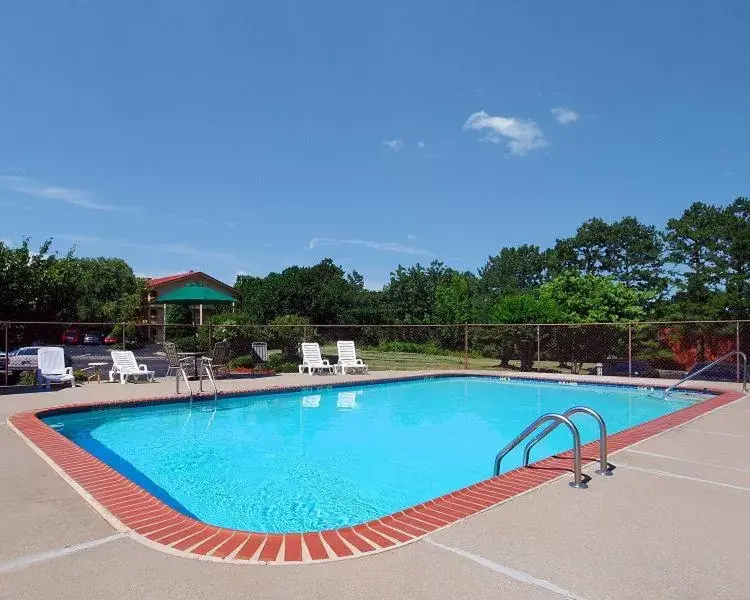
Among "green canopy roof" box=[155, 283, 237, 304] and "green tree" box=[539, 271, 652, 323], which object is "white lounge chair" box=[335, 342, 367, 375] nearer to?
"green canopy roof" box=[155, 283, 237, 304]

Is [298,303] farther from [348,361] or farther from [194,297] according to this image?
[194,297]

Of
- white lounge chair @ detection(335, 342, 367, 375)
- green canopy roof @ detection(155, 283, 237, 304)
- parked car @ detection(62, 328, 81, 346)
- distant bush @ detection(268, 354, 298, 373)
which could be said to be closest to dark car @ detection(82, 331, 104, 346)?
parked car @ detection(62, 328, 81, 346)

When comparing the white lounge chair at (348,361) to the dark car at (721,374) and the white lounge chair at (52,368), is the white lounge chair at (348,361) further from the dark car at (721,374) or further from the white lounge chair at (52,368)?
the dark car at (721,374)

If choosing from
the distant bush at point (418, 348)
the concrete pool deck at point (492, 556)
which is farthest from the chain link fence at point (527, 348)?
the concrete pool deck at point (492, 556)

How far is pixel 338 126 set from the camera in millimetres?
17000

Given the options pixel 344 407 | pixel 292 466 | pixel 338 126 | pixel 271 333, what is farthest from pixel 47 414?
pixel 338 126

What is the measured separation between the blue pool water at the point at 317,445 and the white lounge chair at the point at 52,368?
2.76 metres

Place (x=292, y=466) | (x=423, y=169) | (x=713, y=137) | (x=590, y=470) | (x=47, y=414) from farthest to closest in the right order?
(x=713, y=137) → (x=423, y=169) → (x=47, y=414) → (x=292, y=466) → (x=590, y=470)

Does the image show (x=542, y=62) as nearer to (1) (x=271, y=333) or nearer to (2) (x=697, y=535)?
(1) (x=271, y=333)

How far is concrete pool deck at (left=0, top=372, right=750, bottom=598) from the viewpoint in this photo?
2270 mm

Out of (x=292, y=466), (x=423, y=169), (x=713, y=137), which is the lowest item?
(x=292, y=466)

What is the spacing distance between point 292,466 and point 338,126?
1316 centimetres

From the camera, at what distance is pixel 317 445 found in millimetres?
7418

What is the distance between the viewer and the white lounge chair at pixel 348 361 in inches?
598
